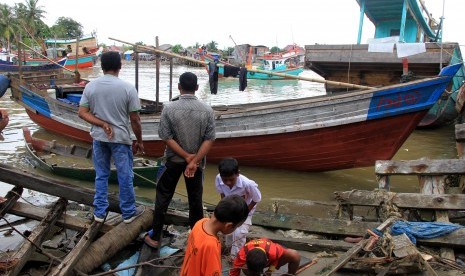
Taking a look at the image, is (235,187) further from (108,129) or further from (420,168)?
(420,168)

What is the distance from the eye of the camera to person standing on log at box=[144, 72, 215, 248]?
10.8 ft

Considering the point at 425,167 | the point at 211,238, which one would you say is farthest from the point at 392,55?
the point at 211,238

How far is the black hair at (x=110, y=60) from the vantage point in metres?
3.46

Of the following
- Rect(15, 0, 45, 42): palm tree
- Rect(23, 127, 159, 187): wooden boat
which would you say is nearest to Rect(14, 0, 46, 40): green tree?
Rect(15, 0, 45, 42): palm tree

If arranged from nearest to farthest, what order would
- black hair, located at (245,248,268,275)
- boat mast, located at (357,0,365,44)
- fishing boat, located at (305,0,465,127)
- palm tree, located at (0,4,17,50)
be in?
black hair, located at (245,248,268,275)
fishing boat, located at (305,0,465,127)
boat mast, located at (357,0,365,44)
palm tree, located at (0,4,17,50)

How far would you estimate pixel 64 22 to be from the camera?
73.2 m

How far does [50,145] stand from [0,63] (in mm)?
26128

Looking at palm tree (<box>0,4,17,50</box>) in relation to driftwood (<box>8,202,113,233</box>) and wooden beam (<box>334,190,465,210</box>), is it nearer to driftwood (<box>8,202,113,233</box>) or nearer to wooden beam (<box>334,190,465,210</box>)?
driftwood (<box>8,202,113,233</box>)

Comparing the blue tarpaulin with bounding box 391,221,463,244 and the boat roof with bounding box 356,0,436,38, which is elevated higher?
the boat roof with bounding box 356,0,436,38

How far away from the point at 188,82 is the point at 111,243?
157 cm

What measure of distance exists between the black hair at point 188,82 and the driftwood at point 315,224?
186 centimetres

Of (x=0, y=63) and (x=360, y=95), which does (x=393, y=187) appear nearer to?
(x=360, y=95)

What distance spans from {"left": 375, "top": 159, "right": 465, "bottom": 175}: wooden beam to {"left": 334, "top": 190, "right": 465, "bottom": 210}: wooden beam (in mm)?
412

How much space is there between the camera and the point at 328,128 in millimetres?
7277
